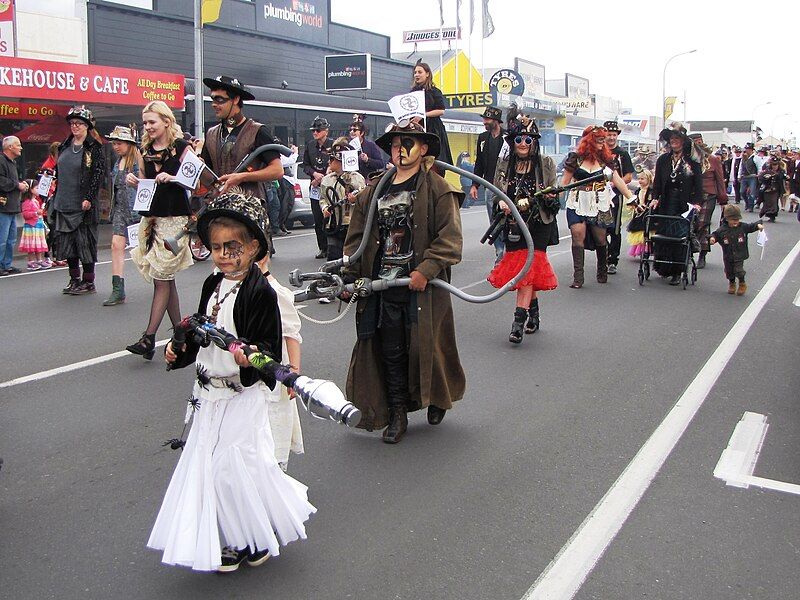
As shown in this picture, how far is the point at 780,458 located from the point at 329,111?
70.0 ft

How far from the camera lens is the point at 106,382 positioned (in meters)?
6.48

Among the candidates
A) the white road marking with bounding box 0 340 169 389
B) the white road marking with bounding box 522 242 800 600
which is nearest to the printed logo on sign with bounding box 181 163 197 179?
the white road marking with bounding box 0 340 169 389

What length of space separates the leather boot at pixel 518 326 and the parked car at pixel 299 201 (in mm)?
11766

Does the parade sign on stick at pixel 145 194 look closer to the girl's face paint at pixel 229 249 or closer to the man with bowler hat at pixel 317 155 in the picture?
the girl's face paint at pixel 229 249

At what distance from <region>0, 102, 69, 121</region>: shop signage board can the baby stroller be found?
13.0 metres

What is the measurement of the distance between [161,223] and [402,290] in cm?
272

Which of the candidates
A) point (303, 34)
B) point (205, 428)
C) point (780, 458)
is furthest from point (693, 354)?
point (303, 34)

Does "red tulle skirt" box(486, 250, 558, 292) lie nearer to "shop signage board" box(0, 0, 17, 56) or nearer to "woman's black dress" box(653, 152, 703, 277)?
"woman's black dress" box(653, 152, 703, 277)

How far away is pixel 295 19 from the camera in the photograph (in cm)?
3347

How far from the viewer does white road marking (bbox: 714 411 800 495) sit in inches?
187

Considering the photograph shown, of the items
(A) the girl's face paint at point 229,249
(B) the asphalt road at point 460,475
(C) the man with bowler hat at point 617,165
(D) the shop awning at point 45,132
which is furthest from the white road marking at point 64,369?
(D) the shop awning at point 45,132

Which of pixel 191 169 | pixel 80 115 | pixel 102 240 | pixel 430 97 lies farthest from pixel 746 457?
pixel 102 240

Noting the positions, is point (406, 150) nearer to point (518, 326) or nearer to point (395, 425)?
point (395, 425)

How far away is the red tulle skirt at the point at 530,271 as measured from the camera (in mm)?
7973
